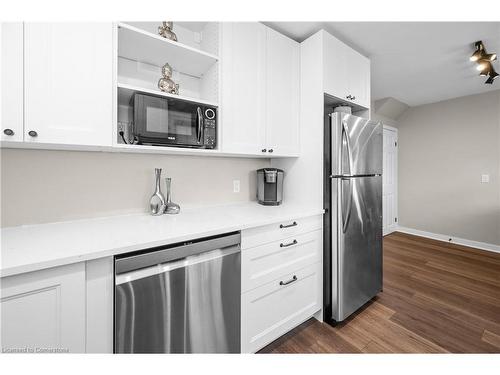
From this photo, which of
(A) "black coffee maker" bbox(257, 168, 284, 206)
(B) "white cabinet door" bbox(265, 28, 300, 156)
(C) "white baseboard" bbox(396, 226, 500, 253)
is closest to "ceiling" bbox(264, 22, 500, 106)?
(B) "white cabinet door" bbox(265, 28, 300, 156)

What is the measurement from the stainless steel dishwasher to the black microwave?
654 mm

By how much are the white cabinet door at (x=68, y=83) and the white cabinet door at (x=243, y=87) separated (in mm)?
701

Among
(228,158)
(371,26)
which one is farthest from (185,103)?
(371,26)

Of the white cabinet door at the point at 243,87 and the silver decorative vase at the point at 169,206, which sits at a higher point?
the white cabinet door at the point at 243,87

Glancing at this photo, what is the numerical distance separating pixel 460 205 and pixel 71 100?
5.08 meters

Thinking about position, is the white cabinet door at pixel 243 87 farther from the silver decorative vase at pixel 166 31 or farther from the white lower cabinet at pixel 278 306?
the white lower cabinet at pixel 278 306

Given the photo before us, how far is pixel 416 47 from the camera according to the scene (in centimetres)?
212

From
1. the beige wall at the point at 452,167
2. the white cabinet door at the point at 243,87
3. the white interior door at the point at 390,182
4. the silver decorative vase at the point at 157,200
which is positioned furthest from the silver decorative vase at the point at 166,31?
the beige wall at the point at 452,167

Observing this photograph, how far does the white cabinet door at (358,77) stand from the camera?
2.00m

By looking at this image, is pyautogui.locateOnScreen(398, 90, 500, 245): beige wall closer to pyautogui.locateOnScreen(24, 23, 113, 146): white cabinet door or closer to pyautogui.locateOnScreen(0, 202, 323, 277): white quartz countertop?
pyautogui.locateOnScreen(0, 202, 323, 277): white quartz countertop

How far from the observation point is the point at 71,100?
107 cm

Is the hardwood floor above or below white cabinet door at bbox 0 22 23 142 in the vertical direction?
below

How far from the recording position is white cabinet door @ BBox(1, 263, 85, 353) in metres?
0.75

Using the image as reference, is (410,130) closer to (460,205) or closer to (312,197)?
(460,205)
